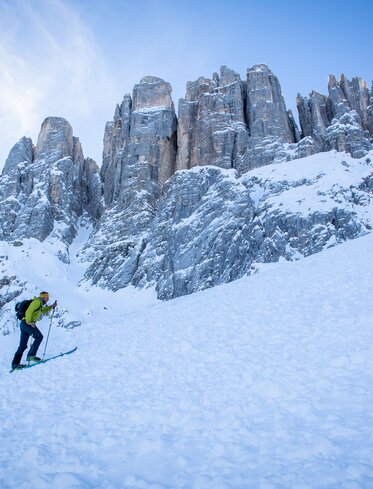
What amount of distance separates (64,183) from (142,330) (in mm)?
74691

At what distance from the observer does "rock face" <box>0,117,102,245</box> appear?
2835 inches

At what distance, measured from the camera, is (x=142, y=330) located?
12789mm

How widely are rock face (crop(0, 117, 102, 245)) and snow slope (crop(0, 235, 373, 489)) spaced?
213ft

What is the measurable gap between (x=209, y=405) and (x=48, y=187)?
7992 centimetres

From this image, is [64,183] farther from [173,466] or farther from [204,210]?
[173,466]

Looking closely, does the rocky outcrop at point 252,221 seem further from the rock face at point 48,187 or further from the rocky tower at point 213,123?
the rock face at point 48,187

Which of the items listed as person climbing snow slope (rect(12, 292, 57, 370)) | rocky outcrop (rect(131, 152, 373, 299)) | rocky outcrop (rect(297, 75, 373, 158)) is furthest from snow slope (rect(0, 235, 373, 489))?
rocky outcrop (rect(297, 75, 373, 158))

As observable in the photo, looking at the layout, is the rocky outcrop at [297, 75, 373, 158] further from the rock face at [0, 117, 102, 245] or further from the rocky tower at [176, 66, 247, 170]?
the rock face at [0, 117, 102, 245]

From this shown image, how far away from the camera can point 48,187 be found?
7838cm

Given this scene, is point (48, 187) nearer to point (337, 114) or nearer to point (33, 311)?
point (337, 114)

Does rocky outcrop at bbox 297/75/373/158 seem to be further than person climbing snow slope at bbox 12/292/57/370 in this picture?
Yes

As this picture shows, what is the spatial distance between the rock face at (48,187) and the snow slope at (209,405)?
64895 millimetres

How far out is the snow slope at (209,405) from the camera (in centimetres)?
428

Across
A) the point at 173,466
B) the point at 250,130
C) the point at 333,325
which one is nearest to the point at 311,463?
the point at 173,466
